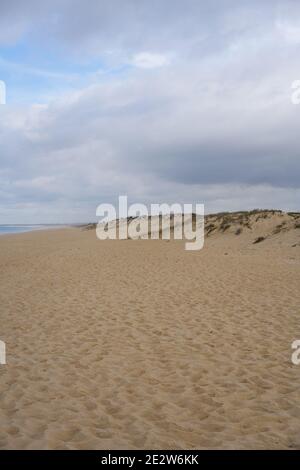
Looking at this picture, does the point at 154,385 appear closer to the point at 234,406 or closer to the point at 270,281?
the point at 234,406

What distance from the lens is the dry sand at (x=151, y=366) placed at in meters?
4.33

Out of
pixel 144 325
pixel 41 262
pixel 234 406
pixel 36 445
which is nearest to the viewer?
pixel 36 445

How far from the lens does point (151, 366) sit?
6234 mm

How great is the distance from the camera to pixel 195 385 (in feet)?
18.1

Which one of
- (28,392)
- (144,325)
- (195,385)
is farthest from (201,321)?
(28,392)

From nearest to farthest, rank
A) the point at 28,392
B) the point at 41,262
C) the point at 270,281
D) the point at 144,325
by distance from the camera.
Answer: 1. the point at 28,392
2. the point at 144,325
3. the point at 270,281
4. the point at 41,262

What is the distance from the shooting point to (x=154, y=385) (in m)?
5.53

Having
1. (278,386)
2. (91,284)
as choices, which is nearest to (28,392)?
(278,386)

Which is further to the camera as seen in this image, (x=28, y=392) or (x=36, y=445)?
(x=28, y=392)

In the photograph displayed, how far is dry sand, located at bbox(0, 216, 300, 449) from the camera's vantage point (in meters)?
4.33
